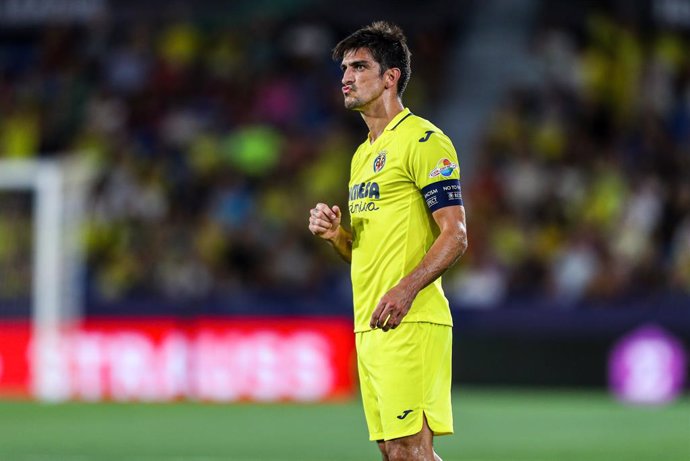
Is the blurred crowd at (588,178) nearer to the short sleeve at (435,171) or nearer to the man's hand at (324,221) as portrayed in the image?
the man's hand at (324,221)

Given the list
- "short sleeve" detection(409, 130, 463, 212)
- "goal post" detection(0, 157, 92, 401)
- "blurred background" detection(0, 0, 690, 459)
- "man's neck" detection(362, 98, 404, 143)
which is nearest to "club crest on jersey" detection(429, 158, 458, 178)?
"short sleeve" detection(409, 130, 463, 212)

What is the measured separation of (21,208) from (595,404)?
23.2ft

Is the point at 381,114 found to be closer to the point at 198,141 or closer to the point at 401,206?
the point at 401,206

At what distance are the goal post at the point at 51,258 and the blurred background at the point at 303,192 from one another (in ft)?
0.12

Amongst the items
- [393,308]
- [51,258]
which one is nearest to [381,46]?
[393,308]

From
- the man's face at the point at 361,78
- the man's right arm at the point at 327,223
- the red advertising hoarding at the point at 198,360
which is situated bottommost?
the red advertising hoarding at the point at 198,360

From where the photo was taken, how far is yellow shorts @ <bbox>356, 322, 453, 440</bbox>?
5.29m

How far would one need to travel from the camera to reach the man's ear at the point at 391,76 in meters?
5.52

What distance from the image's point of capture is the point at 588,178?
15.4 meters

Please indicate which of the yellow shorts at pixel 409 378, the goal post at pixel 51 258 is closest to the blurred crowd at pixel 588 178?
the goal post at pixel 51 258

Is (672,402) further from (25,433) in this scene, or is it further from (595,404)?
(25,433)

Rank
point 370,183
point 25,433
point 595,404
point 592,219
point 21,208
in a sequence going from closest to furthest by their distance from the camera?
point 370,183, point 25,433, point 595,404, point 592,219, point 21,208

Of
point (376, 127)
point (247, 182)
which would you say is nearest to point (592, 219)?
point (247, 182)

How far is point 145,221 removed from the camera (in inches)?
671
